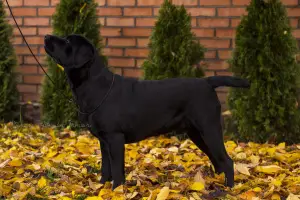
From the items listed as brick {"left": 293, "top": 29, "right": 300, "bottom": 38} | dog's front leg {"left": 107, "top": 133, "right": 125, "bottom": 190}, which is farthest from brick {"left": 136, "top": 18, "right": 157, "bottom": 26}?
dog's front leg {"left": 107, "top": 133, "right": 125, "bottom": 190}

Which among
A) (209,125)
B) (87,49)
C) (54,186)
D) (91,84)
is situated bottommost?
(54,186)

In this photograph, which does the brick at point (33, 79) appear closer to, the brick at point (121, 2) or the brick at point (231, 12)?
the brick at point (121, 2)

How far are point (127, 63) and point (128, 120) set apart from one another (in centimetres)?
383

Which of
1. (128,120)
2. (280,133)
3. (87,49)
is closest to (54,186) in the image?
(128,120)

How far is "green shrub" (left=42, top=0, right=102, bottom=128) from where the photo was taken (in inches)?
283

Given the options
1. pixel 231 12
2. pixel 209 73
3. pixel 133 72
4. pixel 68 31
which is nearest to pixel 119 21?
pixel 133 72

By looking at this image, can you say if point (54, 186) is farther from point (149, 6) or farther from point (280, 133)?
point (149, 6)

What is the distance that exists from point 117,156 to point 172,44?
307 centimetres

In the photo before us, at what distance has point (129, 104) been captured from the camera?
4016 millimetres

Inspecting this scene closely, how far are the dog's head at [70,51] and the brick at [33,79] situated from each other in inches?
175

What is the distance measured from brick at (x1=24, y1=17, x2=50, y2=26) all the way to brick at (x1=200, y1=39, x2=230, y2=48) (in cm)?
254

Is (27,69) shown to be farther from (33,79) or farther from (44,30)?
(44,30)

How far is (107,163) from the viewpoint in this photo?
14.2 feet

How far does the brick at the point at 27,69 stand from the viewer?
27.2 feet
